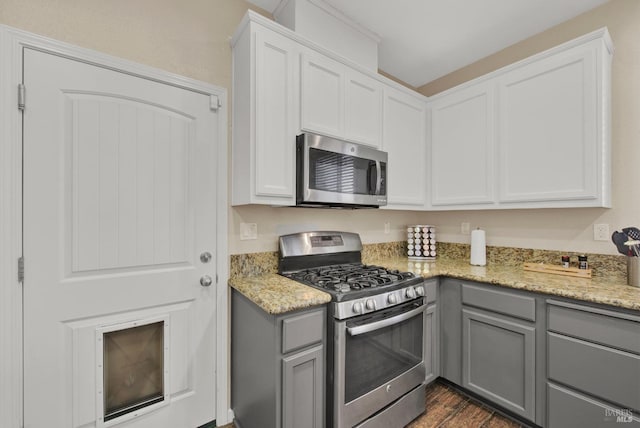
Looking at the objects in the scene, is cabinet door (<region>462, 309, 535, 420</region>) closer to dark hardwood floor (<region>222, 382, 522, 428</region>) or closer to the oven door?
dark hardwood floor (<region>222, 382, 522, 428</region>)

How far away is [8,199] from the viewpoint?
124 cm

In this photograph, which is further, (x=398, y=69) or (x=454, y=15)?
(x=398, y=69)

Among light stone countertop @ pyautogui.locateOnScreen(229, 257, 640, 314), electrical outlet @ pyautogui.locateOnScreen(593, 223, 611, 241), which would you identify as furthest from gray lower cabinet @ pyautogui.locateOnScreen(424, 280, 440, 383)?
electrical outlet @ pyautogui.locateOnScreen(593, 223, 611, 241)

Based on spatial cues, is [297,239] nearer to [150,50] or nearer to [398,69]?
[150,50]

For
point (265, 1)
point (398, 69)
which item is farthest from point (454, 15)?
point (265, 1)

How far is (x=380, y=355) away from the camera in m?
1.65

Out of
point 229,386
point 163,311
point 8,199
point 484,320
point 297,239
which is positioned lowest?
point 229,386

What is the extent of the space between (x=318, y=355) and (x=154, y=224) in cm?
117

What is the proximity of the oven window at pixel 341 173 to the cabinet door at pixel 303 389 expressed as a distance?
982 mm

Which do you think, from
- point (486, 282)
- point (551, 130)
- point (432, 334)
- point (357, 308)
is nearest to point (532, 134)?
point (551, 130)

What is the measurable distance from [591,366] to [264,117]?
2.30 m

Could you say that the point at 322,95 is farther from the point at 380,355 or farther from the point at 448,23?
the point at 380,355

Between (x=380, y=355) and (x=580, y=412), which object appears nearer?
(x=580, y=412)

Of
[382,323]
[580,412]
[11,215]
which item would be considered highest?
[11,215]
